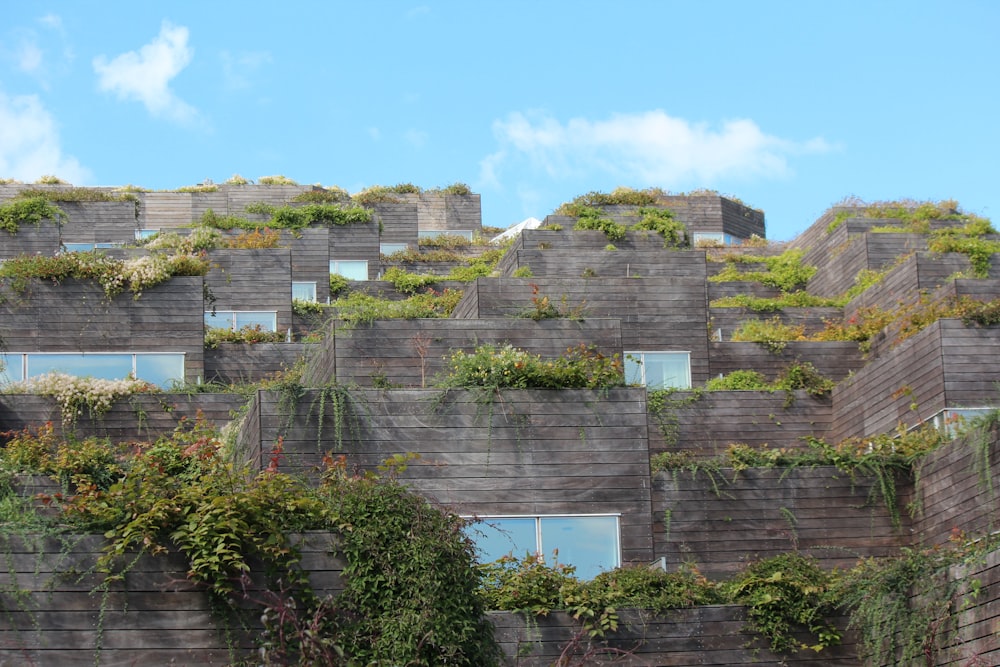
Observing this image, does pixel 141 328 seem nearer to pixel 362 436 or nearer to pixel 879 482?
pixel 362 436

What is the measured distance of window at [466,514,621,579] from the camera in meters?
17.4

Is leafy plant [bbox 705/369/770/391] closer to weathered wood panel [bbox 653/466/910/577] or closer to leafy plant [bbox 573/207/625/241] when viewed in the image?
weathered wood panel [bbox 653/466/910/577]

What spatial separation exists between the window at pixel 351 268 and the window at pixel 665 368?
479 inches

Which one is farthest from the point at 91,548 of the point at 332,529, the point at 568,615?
the point at 568,615

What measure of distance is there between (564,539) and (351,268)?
19.1 metres

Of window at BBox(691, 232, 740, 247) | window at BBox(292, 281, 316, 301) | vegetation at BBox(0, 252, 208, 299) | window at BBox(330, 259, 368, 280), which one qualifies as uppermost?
window at BBox(691, 232, 740, 247)

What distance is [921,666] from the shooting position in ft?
45.3

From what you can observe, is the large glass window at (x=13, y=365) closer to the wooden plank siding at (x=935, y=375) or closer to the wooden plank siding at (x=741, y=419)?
the wooden plank siding at (x=741, y=419)

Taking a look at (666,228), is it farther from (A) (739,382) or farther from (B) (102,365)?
(B) (102,365)

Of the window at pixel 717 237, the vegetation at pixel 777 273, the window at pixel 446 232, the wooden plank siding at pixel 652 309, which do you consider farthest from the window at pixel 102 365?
the window at pixel 446 232

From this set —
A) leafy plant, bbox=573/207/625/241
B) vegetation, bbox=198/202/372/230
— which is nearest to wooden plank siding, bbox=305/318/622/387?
leafy plant, bbox=573/207/625/241

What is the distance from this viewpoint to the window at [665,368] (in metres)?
24.8

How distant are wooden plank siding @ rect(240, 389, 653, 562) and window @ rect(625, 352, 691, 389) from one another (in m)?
6.67

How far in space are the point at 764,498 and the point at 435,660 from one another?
9141 millimetres
